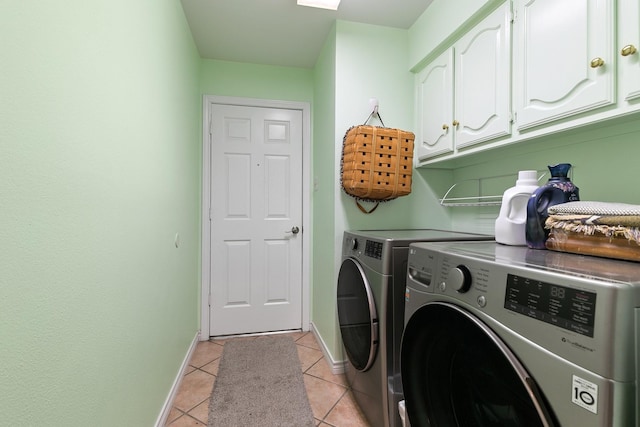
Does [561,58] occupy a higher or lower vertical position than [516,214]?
higher

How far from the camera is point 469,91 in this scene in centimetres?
151

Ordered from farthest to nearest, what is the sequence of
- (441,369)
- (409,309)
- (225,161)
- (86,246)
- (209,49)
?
1. (225,161)
2. (209,49)
3. (409,309)
4. (441,369)
5. (86,246)

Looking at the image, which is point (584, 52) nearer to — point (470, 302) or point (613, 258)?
point (613, 258)

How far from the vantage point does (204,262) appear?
2.46m

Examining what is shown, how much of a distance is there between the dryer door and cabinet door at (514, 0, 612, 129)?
0.88m

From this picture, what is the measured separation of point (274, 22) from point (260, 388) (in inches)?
95.9

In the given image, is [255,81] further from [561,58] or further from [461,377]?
[461,377]

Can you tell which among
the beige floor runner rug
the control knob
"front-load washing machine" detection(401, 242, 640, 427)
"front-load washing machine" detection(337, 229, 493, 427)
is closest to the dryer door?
"front-load washing machine" detection(401, 242, 640, 427)

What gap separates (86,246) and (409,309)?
3.45ft

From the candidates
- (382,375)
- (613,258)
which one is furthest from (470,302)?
(382,375)

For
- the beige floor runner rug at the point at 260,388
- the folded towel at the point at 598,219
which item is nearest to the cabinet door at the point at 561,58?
the folded towel at the point at 598,219

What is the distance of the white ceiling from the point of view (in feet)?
5.94

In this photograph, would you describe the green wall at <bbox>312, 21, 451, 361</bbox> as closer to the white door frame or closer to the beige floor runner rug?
the beige floor runner rug

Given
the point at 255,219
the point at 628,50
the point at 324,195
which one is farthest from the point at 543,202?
the point at 255,219
